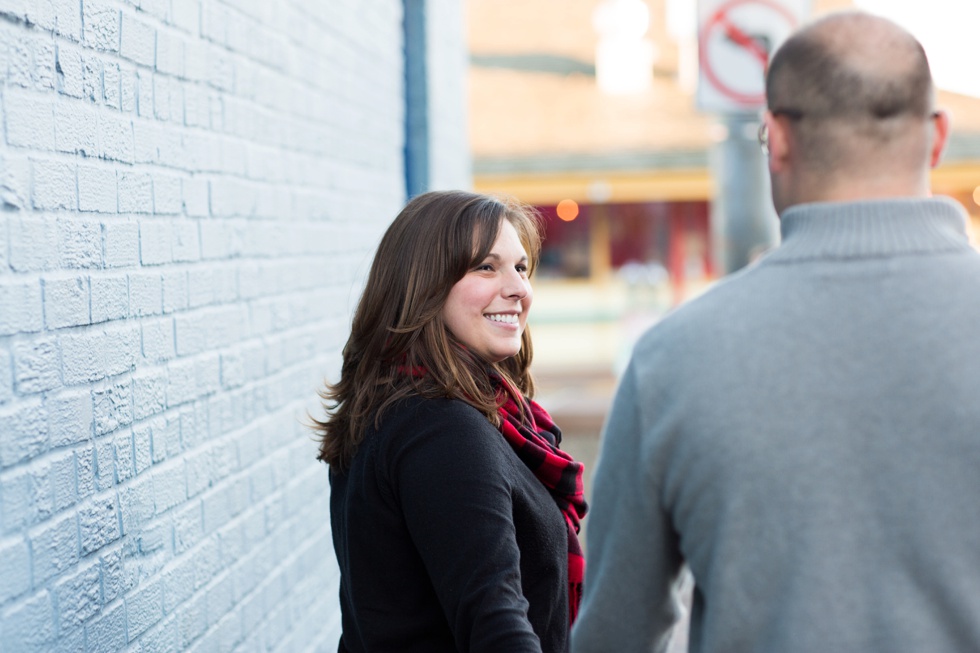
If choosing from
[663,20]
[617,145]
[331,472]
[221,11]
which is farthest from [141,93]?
[663,20]

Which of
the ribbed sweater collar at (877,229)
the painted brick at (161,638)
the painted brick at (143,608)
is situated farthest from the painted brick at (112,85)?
the ribbed sweater collar at (877,229)

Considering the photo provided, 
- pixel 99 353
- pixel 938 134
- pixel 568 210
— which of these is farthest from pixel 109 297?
pixel 568 210

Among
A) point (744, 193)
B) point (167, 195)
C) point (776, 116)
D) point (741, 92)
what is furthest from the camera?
point (744, 193)

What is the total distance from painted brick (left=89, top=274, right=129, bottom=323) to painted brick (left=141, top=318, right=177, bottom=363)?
0.11 metres

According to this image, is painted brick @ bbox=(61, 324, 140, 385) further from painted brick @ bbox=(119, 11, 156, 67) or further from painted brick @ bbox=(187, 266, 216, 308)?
painted brick @ bbox=(119, 11, 156, 67)

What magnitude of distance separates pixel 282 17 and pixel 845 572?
2.67 meters

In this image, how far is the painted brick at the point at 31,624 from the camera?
192 cm

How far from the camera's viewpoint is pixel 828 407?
4.84ft

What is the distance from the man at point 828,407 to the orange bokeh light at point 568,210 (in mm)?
18521

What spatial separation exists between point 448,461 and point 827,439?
0.69 m

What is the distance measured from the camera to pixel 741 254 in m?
5.68

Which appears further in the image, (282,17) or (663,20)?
(663,20)

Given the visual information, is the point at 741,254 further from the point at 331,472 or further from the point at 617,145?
the point at 617,145

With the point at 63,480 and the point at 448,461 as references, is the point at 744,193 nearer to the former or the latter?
the point at 448,461
